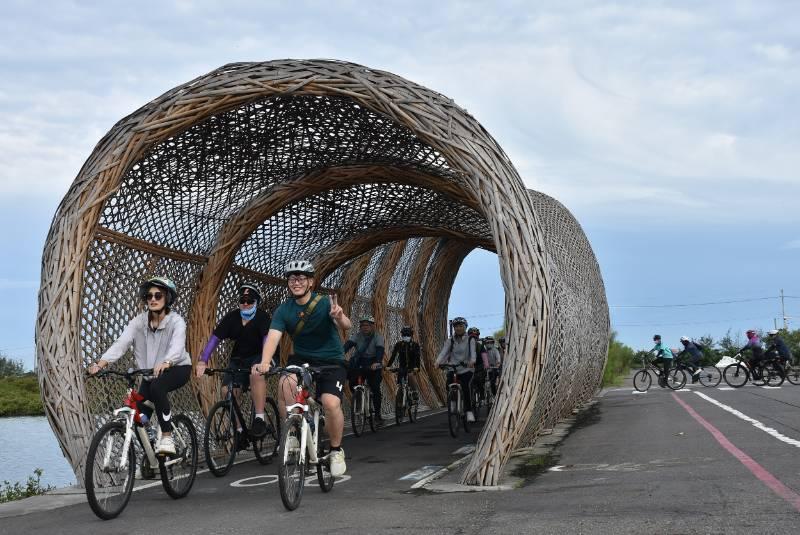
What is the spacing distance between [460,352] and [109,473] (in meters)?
8.00

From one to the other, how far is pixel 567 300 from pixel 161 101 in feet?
18.1

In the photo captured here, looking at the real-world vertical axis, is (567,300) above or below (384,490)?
above

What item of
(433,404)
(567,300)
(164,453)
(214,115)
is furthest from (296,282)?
(433,404)

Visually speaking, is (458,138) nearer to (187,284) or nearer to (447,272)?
(187,284)

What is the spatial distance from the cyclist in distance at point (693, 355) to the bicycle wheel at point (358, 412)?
1493cm

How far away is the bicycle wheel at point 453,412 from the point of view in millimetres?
12783

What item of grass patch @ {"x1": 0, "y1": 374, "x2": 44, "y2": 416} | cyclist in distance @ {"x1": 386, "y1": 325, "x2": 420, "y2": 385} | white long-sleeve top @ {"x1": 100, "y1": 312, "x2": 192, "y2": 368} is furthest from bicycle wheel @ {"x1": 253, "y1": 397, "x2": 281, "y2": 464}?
grass patch @ {"x1": 0, "y1": 374, "x2": 44, "y2": 416}

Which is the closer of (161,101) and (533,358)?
(533,358)

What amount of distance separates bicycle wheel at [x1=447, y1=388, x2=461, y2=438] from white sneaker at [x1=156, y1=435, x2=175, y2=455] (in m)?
6.00

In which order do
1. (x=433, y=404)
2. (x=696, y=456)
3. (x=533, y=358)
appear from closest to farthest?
(x=533, y=358)
(x=696, y=456)
(x=433, y=404)

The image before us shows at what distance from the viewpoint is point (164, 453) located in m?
7.20

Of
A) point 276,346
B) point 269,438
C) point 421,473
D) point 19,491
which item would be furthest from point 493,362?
point 276,346

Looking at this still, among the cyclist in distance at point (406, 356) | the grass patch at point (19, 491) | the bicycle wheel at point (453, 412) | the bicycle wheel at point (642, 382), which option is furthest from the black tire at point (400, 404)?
the bicycle wheel at point (642, 382)

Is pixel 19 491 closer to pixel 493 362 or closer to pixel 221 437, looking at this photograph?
pixel 221 437
